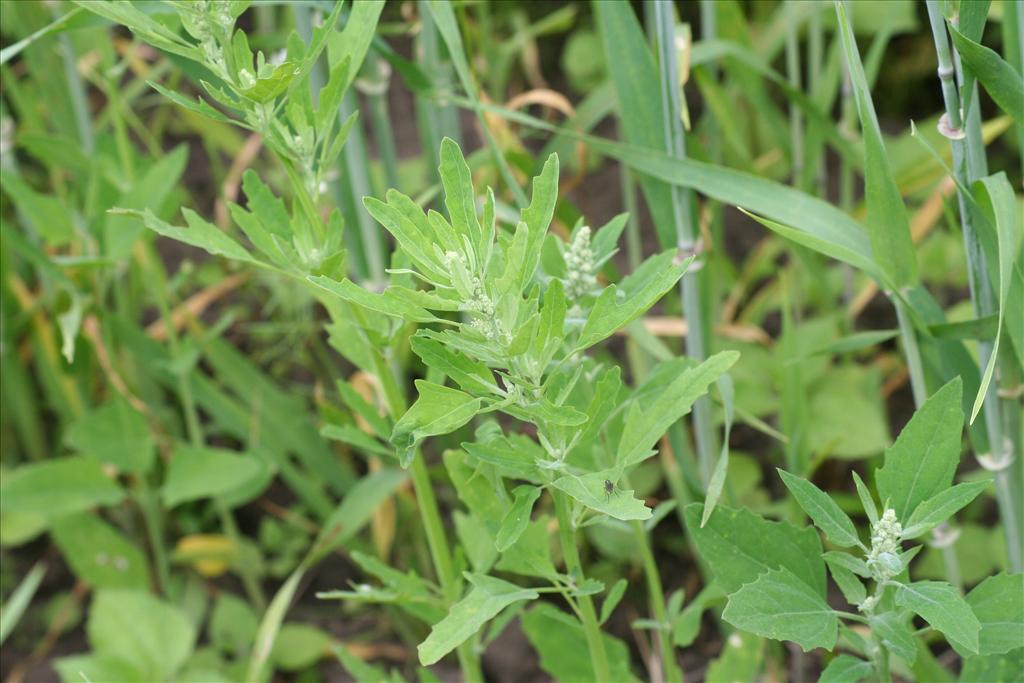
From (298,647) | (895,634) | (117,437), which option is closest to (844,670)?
(895,634)

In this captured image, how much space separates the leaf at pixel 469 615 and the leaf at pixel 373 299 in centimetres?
17

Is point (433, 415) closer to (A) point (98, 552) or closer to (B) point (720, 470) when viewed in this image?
(B) point (720, 470)

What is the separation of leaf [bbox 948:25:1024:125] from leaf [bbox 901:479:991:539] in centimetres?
23

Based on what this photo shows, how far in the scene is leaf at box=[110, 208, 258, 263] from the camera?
2.03ft

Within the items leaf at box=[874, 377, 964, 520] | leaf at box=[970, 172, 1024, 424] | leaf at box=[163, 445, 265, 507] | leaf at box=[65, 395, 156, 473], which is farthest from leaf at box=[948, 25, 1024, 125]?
leaf at box=[65, 395, 156, 473]

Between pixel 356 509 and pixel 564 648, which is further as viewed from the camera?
pixel 356 509

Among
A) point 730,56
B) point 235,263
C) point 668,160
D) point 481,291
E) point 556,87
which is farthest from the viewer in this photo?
point 556,87

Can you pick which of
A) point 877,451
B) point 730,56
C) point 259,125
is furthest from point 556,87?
point 259,125

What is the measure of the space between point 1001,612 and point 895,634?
60 mm

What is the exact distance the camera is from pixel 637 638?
3.67ft

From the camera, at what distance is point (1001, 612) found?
2.09ft

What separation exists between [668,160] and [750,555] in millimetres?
296

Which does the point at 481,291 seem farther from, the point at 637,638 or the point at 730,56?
the point at 637,638

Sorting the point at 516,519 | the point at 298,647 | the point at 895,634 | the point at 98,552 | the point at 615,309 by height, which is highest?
the point at 615,309
